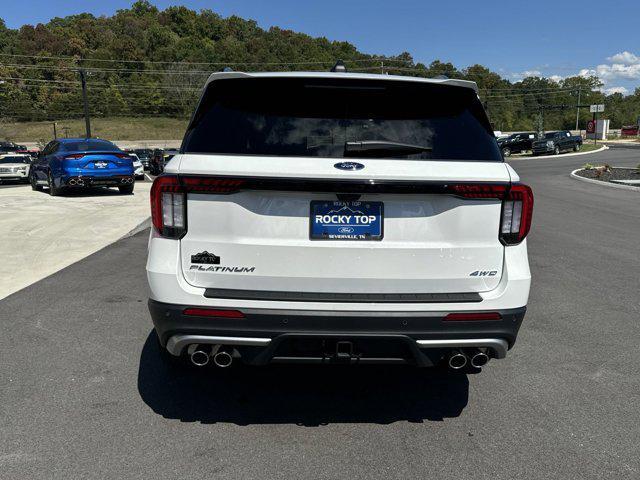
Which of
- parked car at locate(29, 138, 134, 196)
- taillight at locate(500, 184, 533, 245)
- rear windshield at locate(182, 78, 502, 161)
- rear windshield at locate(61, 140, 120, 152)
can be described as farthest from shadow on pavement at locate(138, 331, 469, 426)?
rear windshield at locate(61, 140, 120, 152)

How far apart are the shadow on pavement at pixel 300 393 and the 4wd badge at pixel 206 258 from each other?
1044 mm

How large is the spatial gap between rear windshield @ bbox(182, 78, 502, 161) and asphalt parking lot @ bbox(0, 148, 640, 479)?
61.0 inches

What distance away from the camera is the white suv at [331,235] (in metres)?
2.83

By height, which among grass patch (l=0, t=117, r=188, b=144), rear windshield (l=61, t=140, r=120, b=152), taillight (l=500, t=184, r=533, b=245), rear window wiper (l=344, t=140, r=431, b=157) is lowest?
taillight (l=500, t=184, r=533, b=245)

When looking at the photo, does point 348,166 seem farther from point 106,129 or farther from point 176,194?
point 106,129

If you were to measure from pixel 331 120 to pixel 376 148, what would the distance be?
11.3 inches

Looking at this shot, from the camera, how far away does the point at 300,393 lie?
3.70 meters

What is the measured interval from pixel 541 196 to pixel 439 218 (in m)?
15.5

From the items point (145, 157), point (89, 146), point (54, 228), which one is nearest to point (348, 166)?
point (54, 228)

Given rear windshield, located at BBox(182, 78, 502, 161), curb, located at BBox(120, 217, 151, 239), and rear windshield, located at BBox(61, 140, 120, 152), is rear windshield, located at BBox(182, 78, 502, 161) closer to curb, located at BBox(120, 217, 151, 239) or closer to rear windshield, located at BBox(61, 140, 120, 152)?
curb, located at BBox(120, 217, 151, 239)

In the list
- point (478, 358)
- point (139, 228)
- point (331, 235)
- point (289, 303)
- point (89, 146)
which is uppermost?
point (89, 146)

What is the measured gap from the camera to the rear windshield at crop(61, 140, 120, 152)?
15.5m

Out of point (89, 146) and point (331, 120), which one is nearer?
point (331, 120)

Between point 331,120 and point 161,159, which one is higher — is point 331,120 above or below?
above
